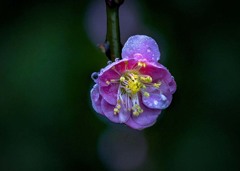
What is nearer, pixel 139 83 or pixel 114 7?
pixel 114 7

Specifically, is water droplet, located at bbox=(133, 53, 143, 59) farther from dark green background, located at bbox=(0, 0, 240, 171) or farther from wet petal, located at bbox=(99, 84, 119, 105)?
dark green background, located at bbox=(0, 0, 240, 171)

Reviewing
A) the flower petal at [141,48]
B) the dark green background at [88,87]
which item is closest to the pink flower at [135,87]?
the flower petal at [141,48]

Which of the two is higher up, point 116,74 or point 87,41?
point 87,41

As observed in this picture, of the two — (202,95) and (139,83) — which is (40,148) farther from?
(139,83)

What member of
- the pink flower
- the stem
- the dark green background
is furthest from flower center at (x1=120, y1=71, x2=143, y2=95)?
the dark green background

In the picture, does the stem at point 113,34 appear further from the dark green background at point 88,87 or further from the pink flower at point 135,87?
the dark green background at point 88,87

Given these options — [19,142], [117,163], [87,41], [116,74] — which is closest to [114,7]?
[116,74]
